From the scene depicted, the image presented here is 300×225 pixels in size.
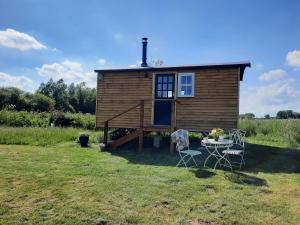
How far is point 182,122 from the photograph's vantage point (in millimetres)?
10969

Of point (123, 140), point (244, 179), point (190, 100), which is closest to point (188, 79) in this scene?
point (190, 100)

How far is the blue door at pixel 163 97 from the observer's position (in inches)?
448

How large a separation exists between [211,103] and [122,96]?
363 centimetres

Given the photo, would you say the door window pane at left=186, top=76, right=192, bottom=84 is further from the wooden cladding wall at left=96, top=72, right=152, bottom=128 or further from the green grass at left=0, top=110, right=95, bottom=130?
the green grass at left=0, top=110, right=95, bottom=130

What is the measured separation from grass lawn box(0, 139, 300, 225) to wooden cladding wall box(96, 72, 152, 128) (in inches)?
153

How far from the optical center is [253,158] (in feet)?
29.3

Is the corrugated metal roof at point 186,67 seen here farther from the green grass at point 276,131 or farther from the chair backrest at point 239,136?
the green grass at point 276,131

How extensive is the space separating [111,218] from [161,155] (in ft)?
18.4

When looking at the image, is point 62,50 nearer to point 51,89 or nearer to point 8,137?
point 8,137

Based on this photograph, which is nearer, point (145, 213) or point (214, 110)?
point (145, 213)

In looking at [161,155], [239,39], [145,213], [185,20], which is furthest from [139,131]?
[145,213]

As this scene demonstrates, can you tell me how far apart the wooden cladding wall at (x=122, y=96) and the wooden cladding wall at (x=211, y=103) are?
4.91ft

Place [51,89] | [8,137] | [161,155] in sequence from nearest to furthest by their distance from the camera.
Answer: [161,155] < [8,137] < [51,89]

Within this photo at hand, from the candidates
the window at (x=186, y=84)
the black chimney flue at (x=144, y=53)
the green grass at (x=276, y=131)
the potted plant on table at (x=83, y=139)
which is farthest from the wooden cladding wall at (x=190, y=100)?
the green grass at (x=276, y=131)
